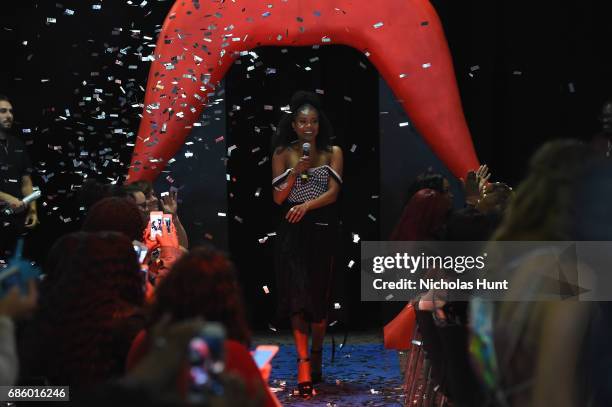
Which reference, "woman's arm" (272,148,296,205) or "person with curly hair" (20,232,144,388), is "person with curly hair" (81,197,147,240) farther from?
"woman's arm" (272,148,296,205)

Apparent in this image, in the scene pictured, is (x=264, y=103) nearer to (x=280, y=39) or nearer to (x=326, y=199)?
(x=280, y=39)

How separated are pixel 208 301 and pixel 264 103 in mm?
4673

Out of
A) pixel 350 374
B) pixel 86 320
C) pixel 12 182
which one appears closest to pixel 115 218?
pixel 86 320

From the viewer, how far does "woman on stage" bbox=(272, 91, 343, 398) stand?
5.68 meters

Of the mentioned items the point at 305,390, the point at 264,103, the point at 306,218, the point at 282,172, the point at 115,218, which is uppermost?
the point at 264,103

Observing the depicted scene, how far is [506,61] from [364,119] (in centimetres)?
107

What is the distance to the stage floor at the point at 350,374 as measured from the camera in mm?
5383

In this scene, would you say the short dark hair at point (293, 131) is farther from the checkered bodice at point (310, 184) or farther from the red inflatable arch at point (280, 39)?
the red inflatable arch at point (280, 39)

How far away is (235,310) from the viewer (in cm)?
236

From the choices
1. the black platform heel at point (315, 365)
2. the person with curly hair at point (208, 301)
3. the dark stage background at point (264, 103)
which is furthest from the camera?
Answer: the dark stage background at point (264, 103)

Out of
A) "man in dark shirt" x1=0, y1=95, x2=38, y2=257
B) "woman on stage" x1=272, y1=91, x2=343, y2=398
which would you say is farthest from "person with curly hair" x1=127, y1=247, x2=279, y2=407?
"man in dark shirt" x1=0, y1=95, x2=38, y2=257
